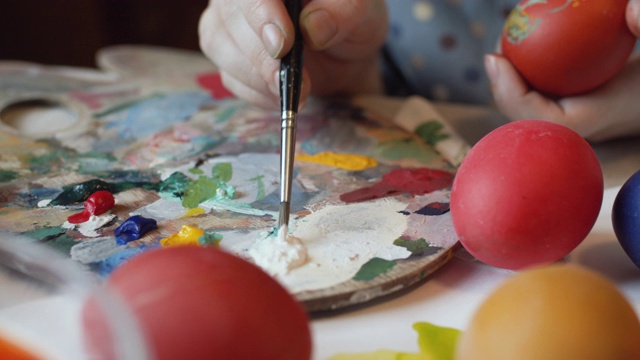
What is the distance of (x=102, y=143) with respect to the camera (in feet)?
3.10

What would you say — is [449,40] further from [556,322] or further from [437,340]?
[556,322]

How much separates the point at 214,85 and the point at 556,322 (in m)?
0.90

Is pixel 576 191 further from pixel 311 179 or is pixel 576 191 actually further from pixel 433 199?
pixel 311 179

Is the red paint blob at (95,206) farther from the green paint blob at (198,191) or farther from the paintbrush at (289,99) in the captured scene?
the paintbrush at (289,99)

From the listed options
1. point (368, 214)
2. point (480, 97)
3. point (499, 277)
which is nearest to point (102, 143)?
point (368, 214)

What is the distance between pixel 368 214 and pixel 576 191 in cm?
22

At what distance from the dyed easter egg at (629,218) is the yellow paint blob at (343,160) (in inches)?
12.7

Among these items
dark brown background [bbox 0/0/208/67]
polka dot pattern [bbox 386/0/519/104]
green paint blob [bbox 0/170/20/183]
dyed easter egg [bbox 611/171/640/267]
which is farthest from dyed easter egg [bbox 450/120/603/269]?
dark brown background [bbox 0/0/208/67]

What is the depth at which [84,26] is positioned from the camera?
2.33m

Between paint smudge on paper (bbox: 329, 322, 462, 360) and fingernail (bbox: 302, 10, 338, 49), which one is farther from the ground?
fingernail (bbox: 302, 10, 338, 49)

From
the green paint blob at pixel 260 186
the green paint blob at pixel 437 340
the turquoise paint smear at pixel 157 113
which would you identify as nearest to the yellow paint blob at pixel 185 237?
the green paint blob at pixel 260 186

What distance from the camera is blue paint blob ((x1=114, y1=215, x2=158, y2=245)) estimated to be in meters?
0.66

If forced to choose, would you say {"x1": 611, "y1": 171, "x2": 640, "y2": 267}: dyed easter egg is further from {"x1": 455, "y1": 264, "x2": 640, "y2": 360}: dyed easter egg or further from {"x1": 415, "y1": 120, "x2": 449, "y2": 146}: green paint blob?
{"x1": 415, "y1": 120, "x2": 449, "y2": 146}: green paint blob

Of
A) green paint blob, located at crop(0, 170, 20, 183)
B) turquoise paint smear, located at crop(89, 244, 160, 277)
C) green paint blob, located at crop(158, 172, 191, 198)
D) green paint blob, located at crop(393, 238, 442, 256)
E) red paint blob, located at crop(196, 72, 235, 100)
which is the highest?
turquoise paint smear, located at crop(89, 244, 160, 277)
